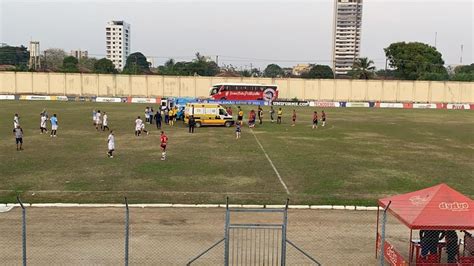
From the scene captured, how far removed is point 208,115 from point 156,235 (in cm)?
2613

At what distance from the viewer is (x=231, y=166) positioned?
872 inches

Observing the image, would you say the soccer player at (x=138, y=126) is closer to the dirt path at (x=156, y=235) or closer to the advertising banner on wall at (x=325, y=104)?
the dirt path at (x=156, y=235)

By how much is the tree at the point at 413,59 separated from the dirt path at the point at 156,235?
327 feet

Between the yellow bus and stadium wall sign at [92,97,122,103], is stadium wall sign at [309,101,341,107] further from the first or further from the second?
the yellow bus

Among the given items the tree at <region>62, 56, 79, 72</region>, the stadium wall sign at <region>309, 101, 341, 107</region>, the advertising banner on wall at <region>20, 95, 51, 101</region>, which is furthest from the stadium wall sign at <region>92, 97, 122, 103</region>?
the stadium wall sign at <region>309, 101, 341, 107</region>

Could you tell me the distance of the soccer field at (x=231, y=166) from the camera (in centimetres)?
1723

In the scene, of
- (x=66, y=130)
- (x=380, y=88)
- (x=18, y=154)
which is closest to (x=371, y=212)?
(x=18, y=154)

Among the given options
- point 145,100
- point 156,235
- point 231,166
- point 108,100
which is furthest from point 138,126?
point 108,100

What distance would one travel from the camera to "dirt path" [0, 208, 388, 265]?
1126 centimetres

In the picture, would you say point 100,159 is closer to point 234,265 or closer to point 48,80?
point 234,265

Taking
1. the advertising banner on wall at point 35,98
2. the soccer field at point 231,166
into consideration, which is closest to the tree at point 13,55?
the advertising banner on wall at point 35,98

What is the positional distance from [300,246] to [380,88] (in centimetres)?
7944

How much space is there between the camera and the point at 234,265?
1075 cm

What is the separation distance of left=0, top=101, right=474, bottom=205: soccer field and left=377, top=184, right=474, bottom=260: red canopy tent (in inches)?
238
